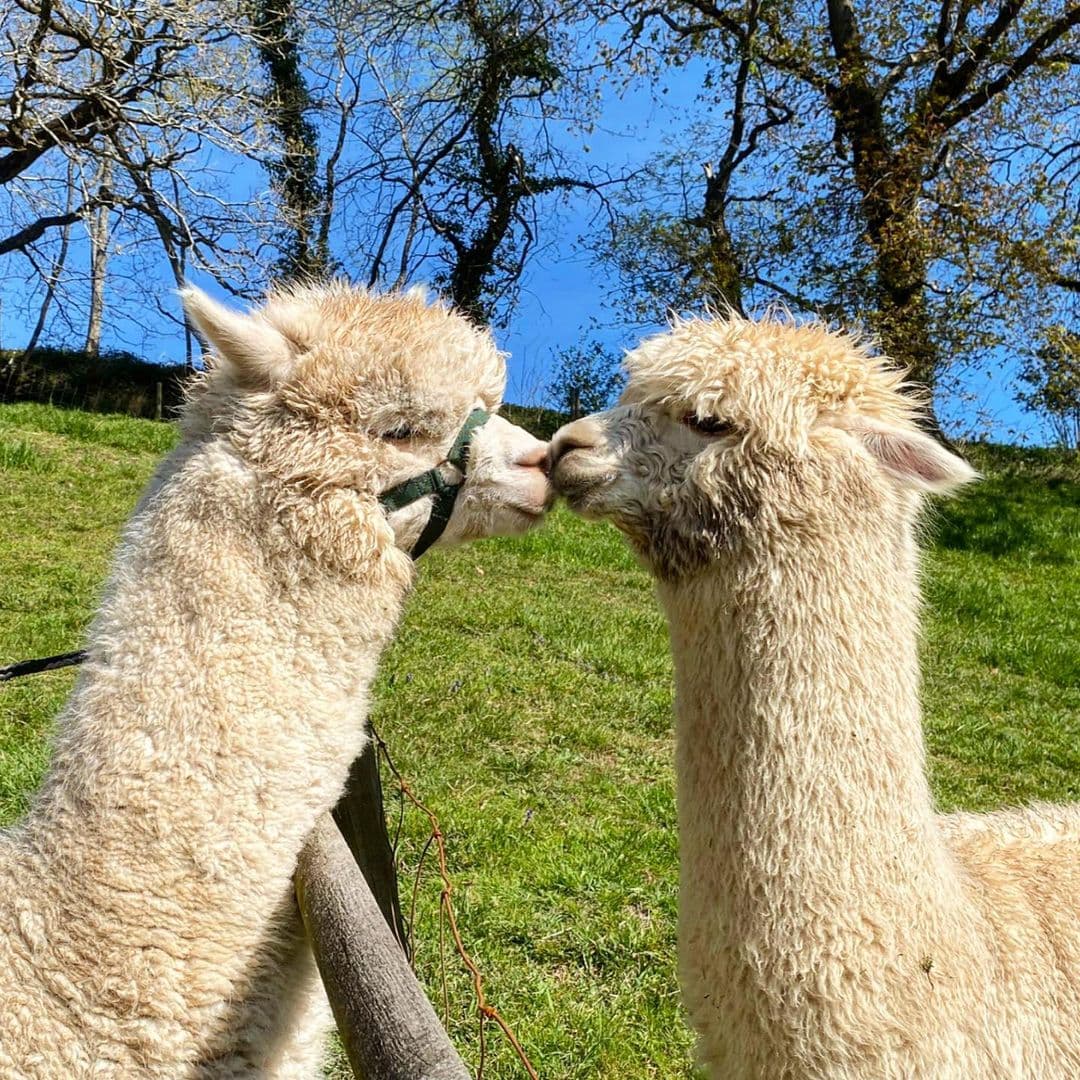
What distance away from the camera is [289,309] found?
1.71m

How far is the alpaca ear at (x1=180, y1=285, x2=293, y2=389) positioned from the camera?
1.60m

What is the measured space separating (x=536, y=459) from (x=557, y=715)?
405 cm

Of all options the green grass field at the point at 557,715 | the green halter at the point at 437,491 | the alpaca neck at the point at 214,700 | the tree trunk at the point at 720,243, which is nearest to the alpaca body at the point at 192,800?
the alpaca neck at the point at 214,700

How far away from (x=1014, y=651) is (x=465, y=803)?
521 cm

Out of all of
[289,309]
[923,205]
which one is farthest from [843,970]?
[923,205]

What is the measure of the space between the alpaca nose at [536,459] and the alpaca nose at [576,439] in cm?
1

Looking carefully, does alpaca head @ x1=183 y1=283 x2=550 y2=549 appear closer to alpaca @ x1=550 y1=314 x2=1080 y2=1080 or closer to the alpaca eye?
alpaca @ x1=550 y1=314 x2=1080 y2=1080

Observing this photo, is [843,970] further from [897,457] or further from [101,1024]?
[101,1024]

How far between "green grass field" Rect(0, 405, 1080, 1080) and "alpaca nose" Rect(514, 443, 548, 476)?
970 mm

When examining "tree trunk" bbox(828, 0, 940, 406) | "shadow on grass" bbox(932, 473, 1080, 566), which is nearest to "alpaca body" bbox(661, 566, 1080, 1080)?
"shadow on grass" bbox(932, 473, 1080, 566)

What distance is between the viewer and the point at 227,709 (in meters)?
1.46

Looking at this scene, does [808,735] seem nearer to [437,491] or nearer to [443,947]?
[437,491]

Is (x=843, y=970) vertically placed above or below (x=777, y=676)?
below

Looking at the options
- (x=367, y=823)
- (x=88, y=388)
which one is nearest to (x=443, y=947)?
(x=367, y=823)
